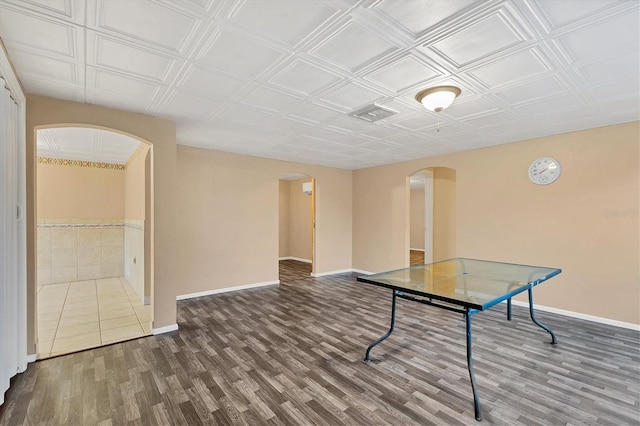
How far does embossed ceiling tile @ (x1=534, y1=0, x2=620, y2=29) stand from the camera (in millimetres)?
1568

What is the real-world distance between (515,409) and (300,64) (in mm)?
3021

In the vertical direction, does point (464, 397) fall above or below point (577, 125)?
below

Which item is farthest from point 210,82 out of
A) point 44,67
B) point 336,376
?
point 336,376

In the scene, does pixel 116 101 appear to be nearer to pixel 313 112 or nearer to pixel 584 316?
pixel 313 112

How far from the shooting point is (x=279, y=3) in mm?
1576

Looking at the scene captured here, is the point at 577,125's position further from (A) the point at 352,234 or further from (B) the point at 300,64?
(A) the point at 352,234

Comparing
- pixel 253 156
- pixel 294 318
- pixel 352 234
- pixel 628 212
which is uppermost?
pixel 253 156

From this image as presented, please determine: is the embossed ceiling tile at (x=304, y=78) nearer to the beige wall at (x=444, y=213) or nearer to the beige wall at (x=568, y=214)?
the beige wall at (x=568, y=214)

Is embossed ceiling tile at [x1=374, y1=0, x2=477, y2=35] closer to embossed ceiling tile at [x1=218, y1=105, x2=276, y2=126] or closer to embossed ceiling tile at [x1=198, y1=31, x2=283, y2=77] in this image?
embossed ceiling tile at [x1=198, y1=31, x2=283, y2=77]

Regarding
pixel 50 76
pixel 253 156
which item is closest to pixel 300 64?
pixel 50 76

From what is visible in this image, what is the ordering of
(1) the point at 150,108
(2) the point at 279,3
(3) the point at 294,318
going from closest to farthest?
(2) the point at 279,3 → (1) the point at 150,108 → (3) the point at 294,318

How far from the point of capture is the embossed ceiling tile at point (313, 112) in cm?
306

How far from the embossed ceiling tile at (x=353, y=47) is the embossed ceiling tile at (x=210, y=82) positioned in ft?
2.85

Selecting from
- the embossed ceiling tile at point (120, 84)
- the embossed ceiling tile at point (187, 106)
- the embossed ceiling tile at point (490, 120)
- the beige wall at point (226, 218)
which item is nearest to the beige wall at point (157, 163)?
the embossed ceiling tile at point (187, 106)
